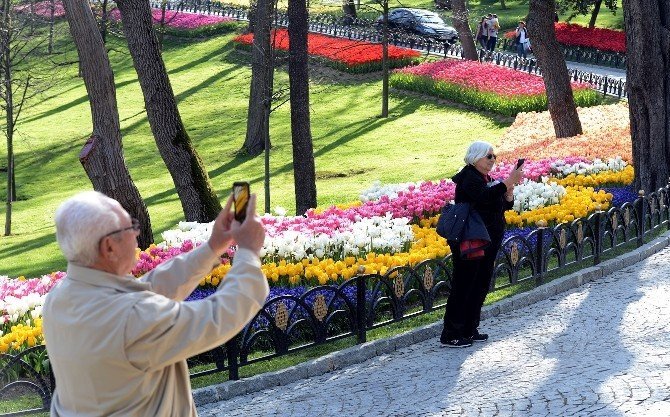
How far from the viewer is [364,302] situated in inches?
391

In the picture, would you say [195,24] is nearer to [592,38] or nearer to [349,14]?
[349,14]

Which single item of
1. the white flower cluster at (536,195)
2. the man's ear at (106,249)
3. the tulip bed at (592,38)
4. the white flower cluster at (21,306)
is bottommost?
the tulip bed at (592,38)

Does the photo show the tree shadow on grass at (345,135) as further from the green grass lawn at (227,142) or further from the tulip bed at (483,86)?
the tulip bed at (483,86)

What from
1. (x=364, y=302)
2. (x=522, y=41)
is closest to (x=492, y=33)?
(x=522, y=41)

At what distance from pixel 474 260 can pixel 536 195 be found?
5.97m

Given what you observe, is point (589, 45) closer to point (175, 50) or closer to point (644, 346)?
point (175, 50)

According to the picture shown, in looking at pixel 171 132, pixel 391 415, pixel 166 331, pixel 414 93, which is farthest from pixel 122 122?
pixel 166 331

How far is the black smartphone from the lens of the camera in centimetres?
364

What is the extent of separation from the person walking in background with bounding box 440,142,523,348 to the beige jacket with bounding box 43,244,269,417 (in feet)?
19.2

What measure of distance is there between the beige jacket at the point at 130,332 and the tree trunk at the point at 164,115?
38.9 ft

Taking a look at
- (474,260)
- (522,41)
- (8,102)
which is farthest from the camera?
(522,41)

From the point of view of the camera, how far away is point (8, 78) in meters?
25.5

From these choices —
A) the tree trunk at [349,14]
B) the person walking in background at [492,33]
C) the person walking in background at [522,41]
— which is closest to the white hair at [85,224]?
the person walking in background at [522,41]

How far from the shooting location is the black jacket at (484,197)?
931 centimetres
